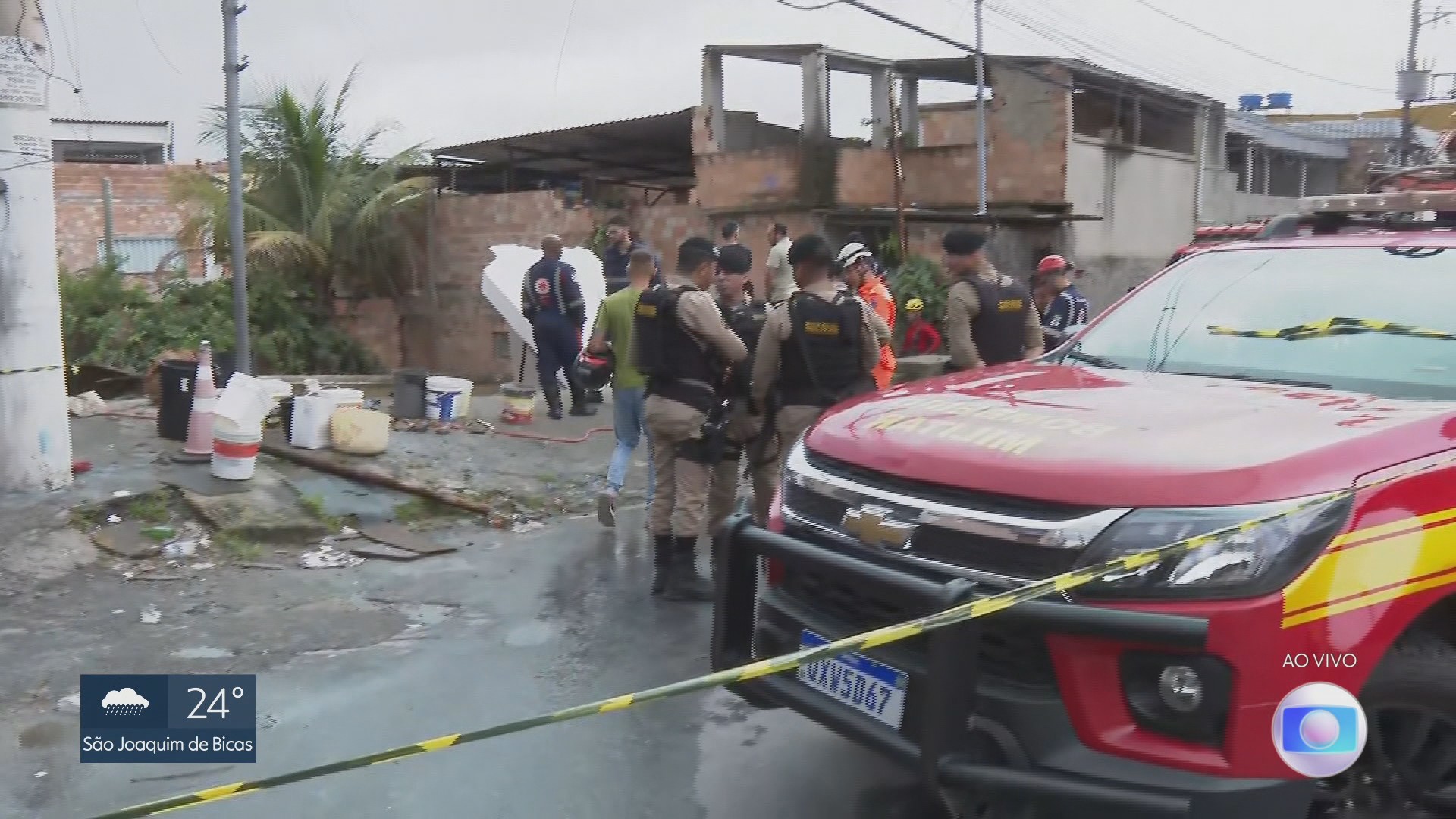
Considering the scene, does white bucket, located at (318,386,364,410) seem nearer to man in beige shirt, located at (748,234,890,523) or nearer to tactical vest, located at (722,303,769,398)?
tactical vest, located at (722,303,769,398)

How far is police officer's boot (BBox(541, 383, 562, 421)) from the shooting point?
10.5 metres

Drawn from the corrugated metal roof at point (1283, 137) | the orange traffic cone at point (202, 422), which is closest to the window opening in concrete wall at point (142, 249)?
the orange traffic cone at point (202, 422)

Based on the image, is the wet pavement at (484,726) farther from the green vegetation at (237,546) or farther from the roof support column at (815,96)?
the roof support column at (815,96)

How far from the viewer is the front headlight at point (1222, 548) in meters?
2.61

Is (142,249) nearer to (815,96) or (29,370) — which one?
(815,96)

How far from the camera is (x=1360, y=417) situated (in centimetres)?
302

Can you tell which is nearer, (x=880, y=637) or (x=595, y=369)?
(x=880, y=637)

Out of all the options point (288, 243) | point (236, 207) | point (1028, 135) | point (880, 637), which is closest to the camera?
point (880, 637)

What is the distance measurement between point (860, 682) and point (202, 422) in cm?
562

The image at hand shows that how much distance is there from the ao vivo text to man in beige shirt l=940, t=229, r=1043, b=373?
159 inches

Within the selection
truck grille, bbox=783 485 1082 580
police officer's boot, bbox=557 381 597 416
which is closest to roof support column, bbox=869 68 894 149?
police officer's boot, bbox=557 381 597 416

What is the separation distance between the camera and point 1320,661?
2.62 m

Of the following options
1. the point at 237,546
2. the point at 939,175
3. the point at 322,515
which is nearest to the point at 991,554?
the point at 237,546

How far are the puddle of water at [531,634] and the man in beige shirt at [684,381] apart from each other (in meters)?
0.70
